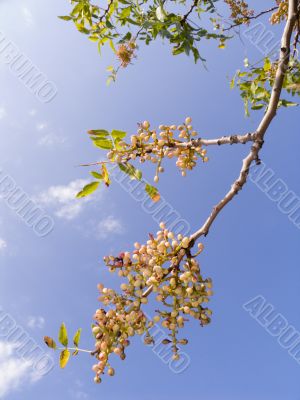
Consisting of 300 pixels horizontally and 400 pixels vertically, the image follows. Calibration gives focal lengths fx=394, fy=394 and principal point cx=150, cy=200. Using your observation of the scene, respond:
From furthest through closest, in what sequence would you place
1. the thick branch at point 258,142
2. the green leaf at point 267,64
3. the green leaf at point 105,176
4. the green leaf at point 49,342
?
the green leaf at point 267,64
the green leaf at point 105,176
the thick branch at point 258,142
the green leaf at point 49,342

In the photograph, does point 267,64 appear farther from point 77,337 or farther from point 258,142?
point 77,337

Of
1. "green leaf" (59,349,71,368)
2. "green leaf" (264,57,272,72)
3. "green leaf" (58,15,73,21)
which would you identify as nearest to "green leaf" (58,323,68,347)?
"green leaf" (59,349,71,368)

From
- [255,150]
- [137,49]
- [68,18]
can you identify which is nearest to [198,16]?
[137,49]

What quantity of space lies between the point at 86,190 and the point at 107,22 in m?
2.07

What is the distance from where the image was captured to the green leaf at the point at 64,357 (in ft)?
7.34

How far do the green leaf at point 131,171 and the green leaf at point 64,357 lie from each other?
1088mm

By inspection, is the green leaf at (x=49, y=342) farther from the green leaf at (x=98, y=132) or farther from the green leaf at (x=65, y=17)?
the green leaf at (x=65, y=17)

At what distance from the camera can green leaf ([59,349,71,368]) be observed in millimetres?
2238

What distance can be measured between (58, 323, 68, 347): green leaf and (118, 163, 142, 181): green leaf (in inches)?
37.5

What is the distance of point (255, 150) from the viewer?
8.19ft

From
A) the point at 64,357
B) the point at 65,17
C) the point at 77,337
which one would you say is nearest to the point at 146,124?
the point at 77,337

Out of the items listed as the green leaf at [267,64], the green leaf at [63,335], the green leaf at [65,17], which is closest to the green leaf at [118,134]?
the green leaf at [63,335]

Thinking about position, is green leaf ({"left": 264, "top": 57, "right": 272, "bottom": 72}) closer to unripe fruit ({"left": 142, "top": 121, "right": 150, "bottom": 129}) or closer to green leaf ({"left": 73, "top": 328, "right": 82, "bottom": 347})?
unripe fruit ({"left": 142, "top": 121, "right": 150, "bottom": 129})

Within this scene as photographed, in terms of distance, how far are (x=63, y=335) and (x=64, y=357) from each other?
13 centimetres
